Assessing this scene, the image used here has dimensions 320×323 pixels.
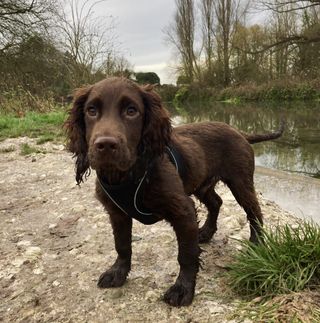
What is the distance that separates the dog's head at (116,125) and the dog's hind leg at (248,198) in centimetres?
112

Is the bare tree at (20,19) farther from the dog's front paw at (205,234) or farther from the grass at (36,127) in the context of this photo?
the dog's front paw at (205,234)

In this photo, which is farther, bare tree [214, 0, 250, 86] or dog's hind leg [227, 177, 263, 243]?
bare tree [214, 0, 250, 86]

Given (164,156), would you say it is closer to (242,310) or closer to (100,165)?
(100,165)

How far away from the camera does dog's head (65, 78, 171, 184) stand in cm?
223

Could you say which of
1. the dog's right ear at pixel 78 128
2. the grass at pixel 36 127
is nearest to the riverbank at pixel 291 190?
the dog's right ear at pixel 78 128

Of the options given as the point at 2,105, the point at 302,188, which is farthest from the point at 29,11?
the point at 302,188

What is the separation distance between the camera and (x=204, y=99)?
38531mm

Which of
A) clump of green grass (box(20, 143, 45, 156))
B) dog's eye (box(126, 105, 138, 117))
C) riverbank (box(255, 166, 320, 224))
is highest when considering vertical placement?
dog's eye (box(126, 105, 138, 117))

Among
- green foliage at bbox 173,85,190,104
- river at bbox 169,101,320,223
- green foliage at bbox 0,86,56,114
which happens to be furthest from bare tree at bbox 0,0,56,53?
green foliage at bbox 173,85,190,104

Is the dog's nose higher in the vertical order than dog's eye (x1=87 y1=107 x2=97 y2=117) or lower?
lower

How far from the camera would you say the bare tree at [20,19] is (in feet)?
51.6

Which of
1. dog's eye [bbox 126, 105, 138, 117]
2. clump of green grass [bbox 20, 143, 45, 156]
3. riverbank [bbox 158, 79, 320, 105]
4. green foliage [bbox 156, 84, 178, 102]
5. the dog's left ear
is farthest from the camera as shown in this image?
green foliage [bbox 156, 84, 178, 102]

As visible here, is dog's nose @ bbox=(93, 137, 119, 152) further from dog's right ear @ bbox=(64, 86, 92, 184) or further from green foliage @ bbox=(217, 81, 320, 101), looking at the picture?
green foliage @ bbox=(217, 81, 320, 101)

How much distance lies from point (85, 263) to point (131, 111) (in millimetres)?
1597
